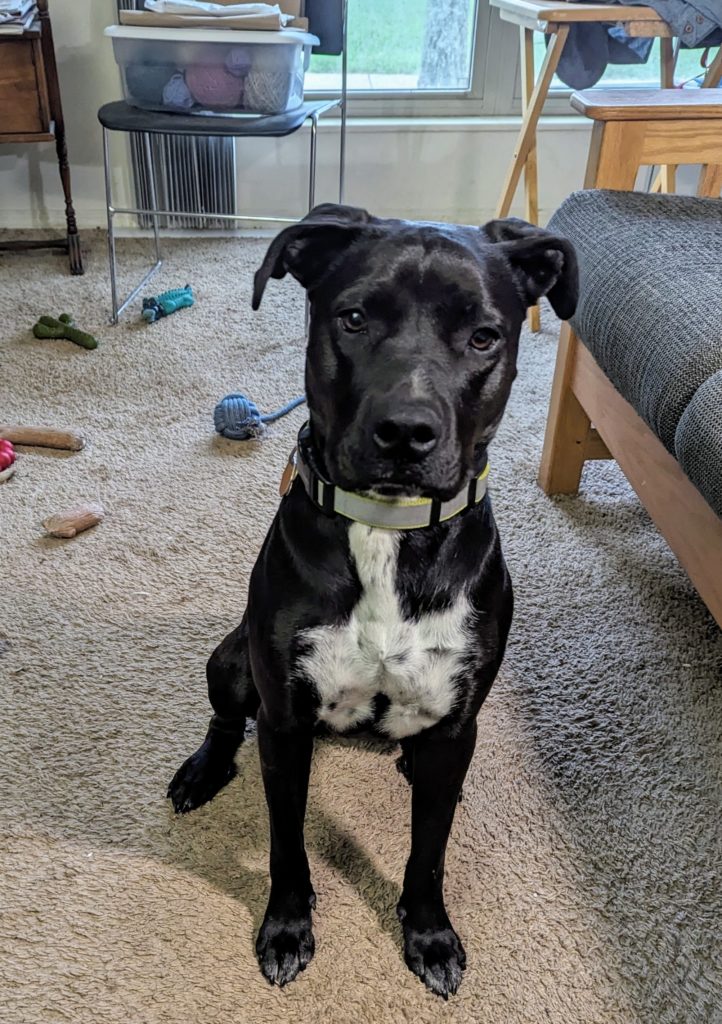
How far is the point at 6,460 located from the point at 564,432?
4.15 ft

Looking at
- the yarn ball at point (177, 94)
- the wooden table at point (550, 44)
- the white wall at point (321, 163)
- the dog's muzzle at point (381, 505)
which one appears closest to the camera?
the dog's muzzle at point (381, 505)

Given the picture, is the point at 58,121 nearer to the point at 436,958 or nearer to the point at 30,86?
the point at 30,86

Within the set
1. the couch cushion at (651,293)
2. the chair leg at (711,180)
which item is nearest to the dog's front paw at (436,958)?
the couch cushion at (651,293)

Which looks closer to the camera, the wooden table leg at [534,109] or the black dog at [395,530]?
the black dog at [395,530]

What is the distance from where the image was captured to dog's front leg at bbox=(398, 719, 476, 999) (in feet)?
3.82

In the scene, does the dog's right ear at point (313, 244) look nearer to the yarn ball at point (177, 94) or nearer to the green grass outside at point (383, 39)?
the yarn ball at point (177, 94)

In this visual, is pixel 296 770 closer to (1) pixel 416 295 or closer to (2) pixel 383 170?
(1) pixel 416 295

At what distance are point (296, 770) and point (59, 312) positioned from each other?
2.16 metres

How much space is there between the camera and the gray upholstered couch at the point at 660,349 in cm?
136

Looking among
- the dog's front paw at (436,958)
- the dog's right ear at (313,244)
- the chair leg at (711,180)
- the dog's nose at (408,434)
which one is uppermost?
the dog's right ear at (313,244)

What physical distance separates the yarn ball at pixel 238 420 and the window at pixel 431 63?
1.75 metres

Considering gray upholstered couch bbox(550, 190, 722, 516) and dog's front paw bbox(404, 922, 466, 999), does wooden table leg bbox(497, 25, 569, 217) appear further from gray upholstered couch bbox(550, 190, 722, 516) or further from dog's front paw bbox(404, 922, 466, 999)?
dog's front paw bbox(404, 922, 466, 999)

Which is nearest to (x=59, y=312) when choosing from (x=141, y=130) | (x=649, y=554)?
(x=141, y=130)

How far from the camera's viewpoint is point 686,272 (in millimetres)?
1530
